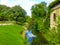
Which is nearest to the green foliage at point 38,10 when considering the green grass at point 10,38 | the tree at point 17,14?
the green grass at point 10,38

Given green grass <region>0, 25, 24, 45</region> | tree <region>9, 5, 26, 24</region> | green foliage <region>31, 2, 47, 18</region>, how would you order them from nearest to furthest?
green grass <region>0, 25, 24, 45</region> < green foliage <region>31, 2, 47, 18</region> < tree <region>9, 5, 26, 24</region>

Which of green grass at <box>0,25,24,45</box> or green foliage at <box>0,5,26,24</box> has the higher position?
green foliage at <box>0,5,26,24</box>

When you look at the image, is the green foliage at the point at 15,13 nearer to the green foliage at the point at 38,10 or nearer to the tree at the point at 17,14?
the tree at the point at 17,14

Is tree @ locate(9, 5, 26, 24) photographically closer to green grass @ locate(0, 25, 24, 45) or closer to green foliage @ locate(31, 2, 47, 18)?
green foliage @ locate(31, 2, 47, 18)

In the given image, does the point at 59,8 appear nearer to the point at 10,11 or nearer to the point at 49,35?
the point at 49,35

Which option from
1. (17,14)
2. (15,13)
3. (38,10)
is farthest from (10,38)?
(15,13)

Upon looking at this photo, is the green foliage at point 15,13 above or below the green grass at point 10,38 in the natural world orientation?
above

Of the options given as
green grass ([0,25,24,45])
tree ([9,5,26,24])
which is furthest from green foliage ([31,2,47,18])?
tree ([9,5,26,24])

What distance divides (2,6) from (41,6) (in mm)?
35290

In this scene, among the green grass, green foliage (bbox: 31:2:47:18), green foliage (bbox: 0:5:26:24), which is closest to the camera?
the green grass

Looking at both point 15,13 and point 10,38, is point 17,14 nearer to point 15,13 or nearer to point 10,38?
point 15,13

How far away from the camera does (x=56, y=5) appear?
17.9m

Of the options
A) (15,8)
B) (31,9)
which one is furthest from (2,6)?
(31,9)

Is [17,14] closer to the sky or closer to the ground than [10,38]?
closer to the sky
